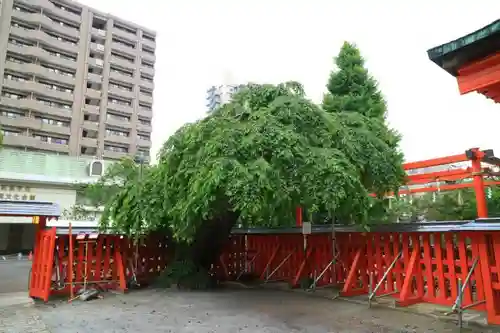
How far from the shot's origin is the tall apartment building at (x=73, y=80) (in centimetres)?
4075

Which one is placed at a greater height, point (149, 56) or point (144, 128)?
point (149, 56)

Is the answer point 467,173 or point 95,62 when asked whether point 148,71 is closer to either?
point 95,62

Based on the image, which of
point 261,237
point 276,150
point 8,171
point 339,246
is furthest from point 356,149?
point 8,171

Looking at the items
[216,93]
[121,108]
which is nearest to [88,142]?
[121,108]

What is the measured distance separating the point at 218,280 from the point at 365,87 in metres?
9.42

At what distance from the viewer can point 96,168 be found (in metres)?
30.2

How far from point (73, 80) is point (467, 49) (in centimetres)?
4834

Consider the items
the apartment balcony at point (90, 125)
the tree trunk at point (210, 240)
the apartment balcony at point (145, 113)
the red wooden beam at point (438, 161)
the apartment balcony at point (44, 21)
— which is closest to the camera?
the red wooden beam at point (438, 161)

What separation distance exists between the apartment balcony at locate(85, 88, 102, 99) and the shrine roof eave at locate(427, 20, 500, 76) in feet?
159

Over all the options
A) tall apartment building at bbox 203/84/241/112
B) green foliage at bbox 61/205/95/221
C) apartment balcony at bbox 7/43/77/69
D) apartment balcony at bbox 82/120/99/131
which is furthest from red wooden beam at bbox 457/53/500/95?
tall apartment building at bbox 203/84/241/112

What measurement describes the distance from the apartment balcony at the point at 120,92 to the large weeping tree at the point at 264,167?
42094mm

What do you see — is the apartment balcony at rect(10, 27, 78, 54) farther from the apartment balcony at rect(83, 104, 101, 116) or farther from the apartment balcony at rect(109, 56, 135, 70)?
the apartment balcony at rect(83, 104, 101, 116)

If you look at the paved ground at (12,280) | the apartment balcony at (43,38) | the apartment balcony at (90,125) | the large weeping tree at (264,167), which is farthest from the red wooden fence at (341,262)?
the apartment balcony at (43,38)

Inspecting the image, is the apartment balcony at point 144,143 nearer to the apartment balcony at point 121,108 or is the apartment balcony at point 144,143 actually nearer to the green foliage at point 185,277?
the apartment balcony at point 121,108
